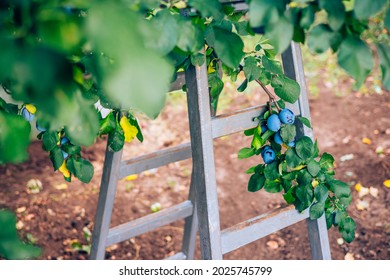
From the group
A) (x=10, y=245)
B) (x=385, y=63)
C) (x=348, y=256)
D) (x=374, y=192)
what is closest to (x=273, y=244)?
(x=348, y=256)

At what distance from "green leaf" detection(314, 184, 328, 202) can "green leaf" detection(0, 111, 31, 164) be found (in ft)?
3.42

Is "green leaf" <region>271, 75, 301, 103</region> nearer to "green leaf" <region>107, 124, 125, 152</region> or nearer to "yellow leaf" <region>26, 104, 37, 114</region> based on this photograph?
"green leaf" <region>107, 124, 125, 152</region>

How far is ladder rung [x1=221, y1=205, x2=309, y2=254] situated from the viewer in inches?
58.8

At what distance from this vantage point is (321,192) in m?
1.52

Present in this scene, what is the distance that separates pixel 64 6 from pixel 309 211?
3.89 feet

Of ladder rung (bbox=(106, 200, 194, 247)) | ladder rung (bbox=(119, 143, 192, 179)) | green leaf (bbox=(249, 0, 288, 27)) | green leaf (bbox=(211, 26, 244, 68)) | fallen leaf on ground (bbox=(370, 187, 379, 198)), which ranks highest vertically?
green leaf (bbox=(249, 0, 288, 27))

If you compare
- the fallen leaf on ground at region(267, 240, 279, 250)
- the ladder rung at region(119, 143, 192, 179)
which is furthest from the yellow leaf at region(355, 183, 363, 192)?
the ladder rung at region(119, 143, 192, 179)

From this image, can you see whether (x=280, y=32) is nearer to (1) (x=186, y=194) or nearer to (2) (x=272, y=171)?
(2) (x=272, y=171)

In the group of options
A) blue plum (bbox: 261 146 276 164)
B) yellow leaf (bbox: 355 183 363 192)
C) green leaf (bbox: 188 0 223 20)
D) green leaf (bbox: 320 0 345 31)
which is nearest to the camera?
green leaf (bbox: 320 0 345 31)

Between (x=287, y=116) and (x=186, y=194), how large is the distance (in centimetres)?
201

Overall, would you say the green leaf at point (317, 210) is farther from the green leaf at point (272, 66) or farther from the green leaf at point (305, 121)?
the green leaf at point (272, 66)

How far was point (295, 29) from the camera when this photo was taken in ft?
2.95

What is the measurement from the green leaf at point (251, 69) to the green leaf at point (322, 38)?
56 cm
